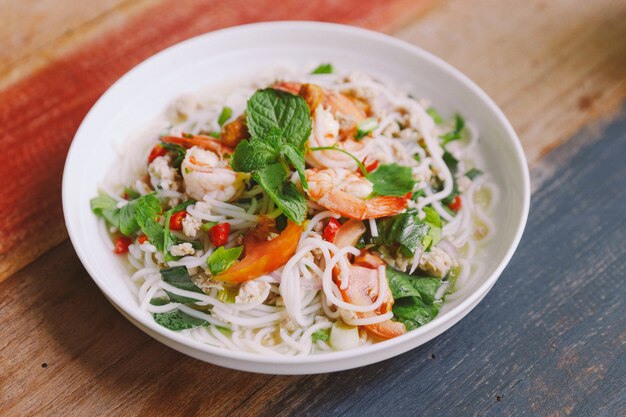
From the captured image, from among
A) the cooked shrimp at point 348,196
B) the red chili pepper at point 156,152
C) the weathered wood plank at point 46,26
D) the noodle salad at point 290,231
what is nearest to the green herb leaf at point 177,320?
the noodle salad at point 290,231

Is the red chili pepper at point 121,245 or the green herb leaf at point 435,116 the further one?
the green herb leaf at point 435,116

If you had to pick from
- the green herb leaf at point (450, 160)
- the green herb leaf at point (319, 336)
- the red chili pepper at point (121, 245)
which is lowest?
the green herb leaf at point (319, 336)

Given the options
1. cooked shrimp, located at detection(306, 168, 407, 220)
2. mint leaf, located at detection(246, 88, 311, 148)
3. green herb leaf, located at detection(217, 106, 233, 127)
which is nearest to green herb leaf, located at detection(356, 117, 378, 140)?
cooked shrimp, located at detection(306, 168, 407, 220)

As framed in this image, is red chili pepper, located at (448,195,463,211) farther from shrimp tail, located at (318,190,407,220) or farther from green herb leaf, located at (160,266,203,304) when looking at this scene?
green herb leaf, located at (160,266,203,304)

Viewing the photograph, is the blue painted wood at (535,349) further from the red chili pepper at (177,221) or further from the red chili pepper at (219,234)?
the red chili pepper at (177,221)

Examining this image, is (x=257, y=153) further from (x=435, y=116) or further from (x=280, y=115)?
(x=435, y=116)

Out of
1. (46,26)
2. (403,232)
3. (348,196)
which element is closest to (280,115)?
(348,196)
